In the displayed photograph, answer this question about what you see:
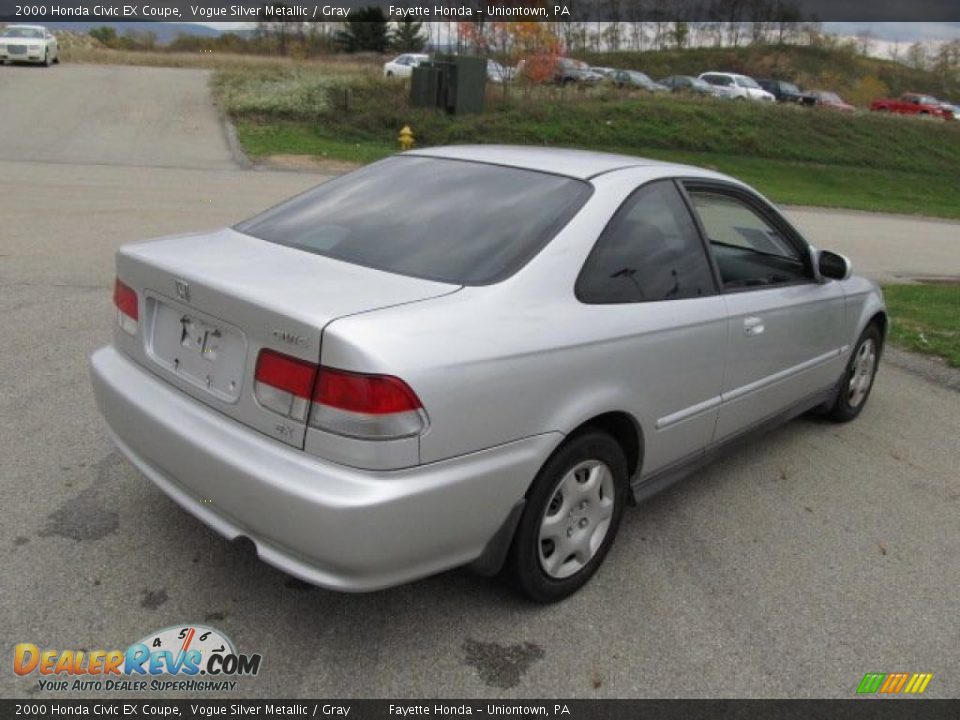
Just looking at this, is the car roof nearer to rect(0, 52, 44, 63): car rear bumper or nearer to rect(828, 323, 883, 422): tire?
rect(828, 323, 883, 422): tire

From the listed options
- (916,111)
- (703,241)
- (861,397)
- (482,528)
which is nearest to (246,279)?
(482,528)

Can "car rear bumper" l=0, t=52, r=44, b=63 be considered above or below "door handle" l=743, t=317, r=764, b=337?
above

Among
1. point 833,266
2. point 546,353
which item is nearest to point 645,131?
point 833,266

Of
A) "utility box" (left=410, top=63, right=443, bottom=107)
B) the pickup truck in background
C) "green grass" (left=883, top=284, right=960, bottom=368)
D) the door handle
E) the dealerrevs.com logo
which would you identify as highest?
the pickup truck in background

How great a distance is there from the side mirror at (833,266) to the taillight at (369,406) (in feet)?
9.44

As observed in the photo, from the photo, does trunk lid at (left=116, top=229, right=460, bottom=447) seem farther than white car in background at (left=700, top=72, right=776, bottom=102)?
No

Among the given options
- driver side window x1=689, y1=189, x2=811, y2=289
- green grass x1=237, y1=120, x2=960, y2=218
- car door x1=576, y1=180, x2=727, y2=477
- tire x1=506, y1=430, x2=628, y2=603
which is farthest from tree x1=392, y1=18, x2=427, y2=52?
tire x1=506, y1=430, x2=628, y2=603

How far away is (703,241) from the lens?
363cm

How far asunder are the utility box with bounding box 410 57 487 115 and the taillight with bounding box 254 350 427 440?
2366 cm

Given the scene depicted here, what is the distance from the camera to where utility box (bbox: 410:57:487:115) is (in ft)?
81.3

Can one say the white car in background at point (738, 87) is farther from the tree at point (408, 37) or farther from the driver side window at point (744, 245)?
the driver side window at point (744, 245)

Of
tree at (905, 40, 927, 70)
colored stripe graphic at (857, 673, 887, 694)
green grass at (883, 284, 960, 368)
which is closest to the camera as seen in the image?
colored stripe graphic at (857, 673, 887, 694)

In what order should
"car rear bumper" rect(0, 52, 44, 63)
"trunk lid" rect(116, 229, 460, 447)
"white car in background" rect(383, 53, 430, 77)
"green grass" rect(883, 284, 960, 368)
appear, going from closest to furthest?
"trunk lid" rect(116, 229, 460, 447), "green grass" rect(883, 284, 960, 368), "car rear bumper" rect(0, 52, 44, 63), "white car in background" rect(383, 53, 430, 77)
